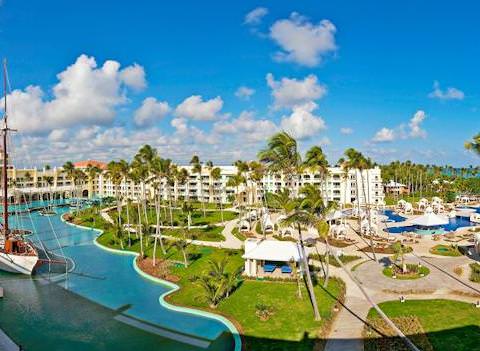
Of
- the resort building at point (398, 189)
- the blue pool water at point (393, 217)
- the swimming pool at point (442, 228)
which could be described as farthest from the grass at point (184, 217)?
the resort building at point (398, 189)

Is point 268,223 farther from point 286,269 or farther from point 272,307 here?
point 272,307

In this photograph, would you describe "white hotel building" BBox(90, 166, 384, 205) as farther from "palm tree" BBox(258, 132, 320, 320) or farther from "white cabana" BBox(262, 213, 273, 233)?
"palm tree" BBox(258, 132, 320, 320)

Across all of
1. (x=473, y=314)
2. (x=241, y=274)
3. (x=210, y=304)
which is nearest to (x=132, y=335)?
(x=210, y=304)

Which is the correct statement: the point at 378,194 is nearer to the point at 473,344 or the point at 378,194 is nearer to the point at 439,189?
the point at 439,189

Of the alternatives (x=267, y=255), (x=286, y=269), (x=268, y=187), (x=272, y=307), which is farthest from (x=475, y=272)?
(x=268, y=187)

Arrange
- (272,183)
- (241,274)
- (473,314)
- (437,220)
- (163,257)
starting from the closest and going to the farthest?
(473,314), (241,274), (163,257), (437,220), (272,183)

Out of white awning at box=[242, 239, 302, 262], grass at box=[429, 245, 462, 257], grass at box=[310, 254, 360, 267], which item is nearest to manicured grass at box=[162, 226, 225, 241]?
grass at box=[310, 254, 360, 267]

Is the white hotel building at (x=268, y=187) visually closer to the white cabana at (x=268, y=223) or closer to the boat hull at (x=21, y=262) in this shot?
the white cabana at (x=268, y=223)
